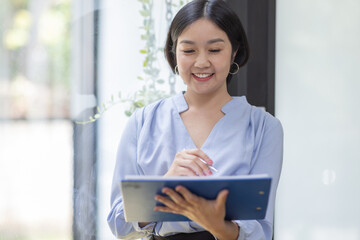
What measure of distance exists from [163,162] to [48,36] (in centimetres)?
91

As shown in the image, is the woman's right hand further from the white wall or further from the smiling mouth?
the white wall

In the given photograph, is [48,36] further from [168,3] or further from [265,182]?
[265,182]

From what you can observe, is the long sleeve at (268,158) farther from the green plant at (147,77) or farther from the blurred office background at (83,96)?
the green plant at (147,77)

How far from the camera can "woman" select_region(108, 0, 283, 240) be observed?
1565 millimetres

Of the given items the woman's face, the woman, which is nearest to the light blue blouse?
the woman

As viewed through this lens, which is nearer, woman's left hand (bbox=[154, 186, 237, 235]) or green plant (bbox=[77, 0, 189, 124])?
woman's left hand (bbox=[154, 186, 237, 235])

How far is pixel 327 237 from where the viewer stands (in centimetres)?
211

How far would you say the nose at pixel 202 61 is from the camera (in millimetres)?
1552

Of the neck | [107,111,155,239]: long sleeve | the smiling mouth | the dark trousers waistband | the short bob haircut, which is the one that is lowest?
the dark trousers waistband

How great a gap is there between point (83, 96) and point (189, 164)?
3.05 feet

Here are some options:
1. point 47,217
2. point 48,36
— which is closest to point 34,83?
point 48,36

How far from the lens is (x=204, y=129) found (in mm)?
1664

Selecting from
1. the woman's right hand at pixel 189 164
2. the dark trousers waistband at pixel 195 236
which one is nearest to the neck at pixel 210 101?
the woman's right hand at pixel 189 164

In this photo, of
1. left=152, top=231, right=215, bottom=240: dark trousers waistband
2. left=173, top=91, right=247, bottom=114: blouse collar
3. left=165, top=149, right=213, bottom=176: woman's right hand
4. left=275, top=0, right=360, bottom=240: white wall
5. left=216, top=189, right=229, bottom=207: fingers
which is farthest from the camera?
left=275, top=0, right=360, bottom=240: white wall
